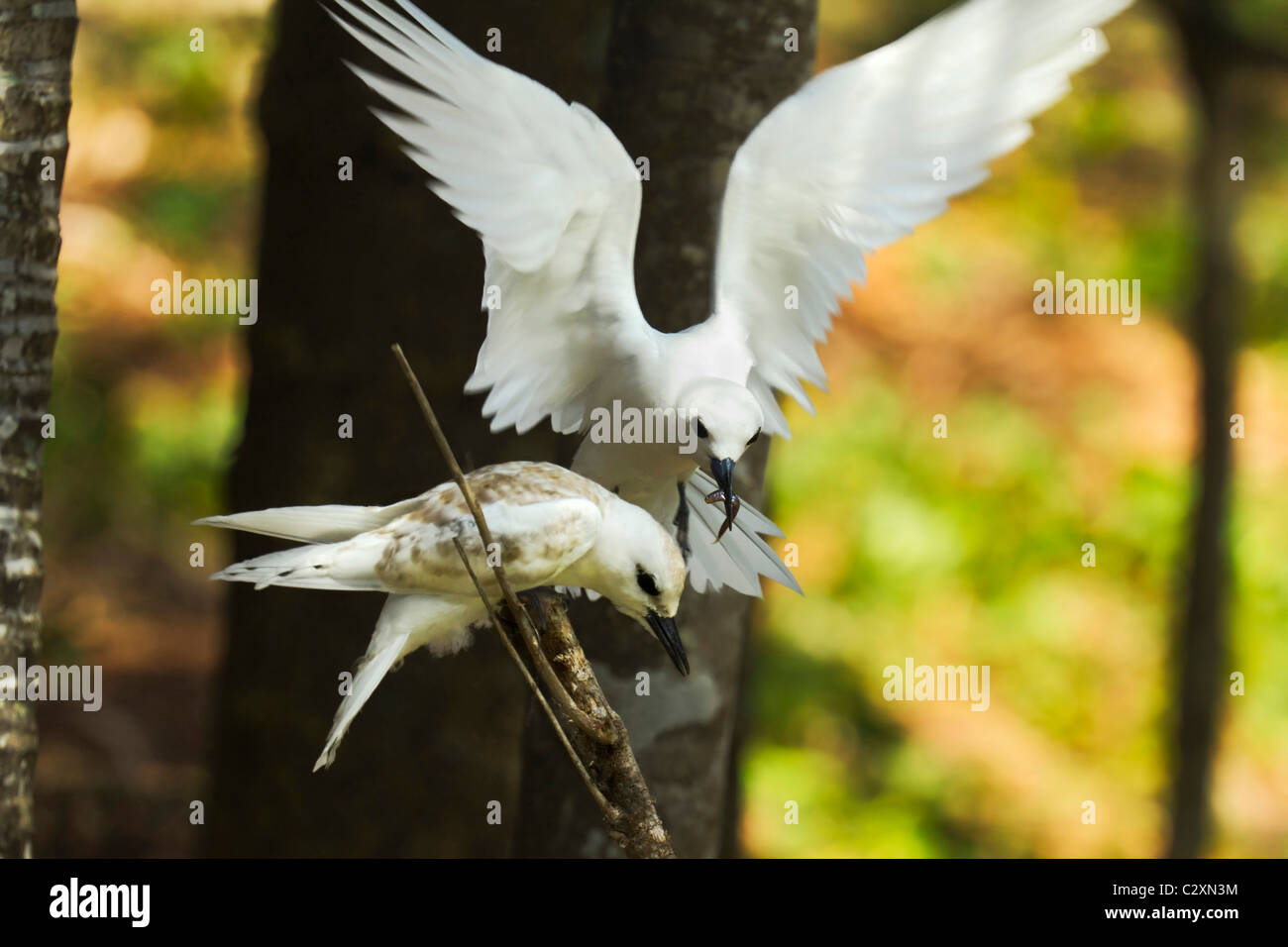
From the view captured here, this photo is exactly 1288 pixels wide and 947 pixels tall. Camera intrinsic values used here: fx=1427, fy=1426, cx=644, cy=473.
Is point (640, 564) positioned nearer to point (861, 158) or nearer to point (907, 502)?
point (861, 158)

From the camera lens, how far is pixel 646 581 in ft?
8.45

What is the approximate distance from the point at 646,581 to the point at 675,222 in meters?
1.63

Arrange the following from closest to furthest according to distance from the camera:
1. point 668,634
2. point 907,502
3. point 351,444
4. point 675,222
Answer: point 668,634
point 675,222
point 351,444
point 907,502

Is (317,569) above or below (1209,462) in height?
below

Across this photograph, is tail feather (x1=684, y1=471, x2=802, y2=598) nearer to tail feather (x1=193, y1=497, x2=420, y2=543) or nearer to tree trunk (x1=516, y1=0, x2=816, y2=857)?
tree trunk (x1=516, y1=0, x2=816, y2=857)

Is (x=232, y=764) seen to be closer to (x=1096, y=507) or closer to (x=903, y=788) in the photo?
(x=903, y=788)

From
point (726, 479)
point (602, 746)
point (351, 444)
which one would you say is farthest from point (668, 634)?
point (351, 444)

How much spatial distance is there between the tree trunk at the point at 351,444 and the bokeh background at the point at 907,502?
104 inches

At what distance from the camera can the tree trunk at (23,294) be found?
3.00m

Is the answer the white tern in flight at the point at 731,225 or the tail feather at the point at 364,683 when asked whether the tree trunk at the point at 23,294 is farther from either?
the tail feather at the point at 364,683

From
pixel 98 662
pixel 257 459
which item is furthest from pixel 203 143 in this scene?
pixel 257 459

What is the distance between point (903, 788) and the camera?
877 centimetres

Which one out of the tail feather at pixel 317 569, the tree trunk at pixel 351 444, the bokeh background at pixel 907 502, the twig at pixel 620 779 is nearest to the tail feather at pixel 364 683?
the tail feather at pixel 317 569

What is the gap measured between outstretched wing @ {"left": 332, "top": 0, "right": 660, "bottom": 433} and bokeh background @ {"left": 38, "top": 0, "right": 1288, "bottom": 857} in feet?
15.0
